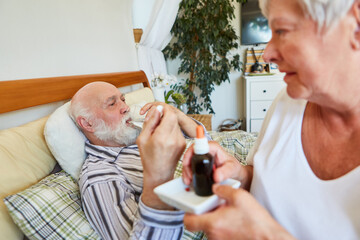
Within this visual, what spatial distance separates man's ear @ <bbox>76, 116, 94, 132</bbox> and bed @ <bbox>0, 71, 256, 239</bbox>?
0.39 ft

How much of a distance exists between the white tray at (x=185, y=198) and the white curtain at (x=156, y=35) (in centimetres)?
237

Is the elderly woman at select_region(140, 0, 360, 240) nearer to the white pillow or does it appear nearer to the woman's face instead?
the woman's face

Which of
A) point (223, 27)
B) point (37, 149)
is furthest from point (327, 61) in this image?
point (223, 27)

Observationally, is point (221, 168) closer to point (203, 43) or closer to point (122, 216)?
point (122, 216)

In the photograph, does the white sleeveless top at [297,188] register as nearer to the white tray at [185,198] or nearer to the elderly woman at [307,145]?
the elderly woman at [307,145]

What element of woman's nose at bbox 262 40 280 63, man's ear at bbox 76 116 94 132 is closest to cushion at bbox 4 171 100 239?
man's ear at bbox 76 116 94 132

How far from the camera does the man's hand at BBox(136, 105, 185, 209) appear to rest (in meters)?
0.63

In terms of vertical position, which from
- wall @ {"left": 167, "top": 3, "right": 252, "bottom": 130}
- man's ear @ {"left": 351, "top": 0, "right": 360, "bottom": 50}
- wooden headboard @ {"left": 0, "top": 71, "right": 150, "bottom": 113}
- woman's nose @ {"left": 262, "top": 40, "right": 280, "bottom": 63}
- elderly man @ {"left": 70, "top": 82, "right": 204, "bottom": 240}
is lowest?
wall @ {"left": 167, "top": 3, "right": 252, "bottom": 130}

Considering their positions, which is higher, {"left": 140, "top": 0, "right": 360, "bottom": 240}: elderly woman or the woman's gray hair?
the woman's gray hair

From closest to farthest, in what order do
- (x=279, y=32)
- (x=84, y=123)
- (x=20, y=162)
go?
(x=279, y=32) → (x=20, y=162) → (x=84, y=123)

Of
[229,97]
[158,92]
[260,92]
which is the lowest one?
[229,97]

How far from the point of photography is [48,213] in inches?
34.0

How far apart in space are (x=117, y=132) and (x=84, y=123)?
0.17m

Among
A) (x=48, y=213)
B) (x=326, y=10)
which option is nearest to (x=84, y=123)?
(x=48, y=213)
